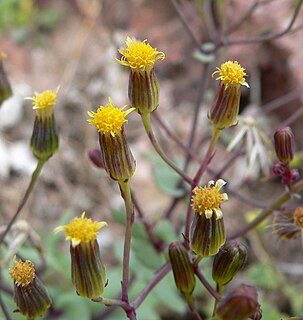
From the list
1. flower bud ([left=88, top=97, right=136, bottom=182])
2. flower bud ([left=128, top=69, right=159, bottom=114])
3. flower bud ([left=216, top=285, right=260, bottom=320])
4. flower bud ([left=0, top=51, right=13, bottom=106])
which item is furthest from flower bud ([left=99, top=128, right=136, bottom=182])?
flower bud ([left=0, top=51, right=13, bottom=106])

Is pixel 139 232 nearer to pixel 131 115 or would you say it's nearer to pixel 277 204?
pixel 277 204

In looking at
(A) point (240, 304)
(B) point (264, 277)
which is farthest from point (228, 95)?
(B) point (264, 277)

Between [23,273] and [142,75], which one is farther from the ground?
[142,75]

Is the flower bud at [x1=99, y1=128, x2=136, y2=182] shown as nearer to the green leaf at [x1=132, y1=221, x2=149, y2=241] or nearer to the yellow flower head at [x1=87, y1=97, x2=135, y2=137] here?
the yellow flower head at [x1=87, y1=97, x2=135, y2=137]

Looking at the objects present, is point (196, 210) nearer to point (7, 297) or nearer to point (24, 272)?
point (24, 272)

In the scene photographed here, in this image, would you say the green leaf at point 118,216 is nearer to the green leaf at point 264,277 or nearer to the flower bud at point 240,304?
the flower bud at point 240,304

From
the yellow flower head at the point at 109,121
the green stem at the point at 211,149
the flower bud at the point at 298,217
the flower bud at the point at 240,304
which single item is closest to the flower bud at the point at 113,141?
the yellow flower head at the point at 109,121
